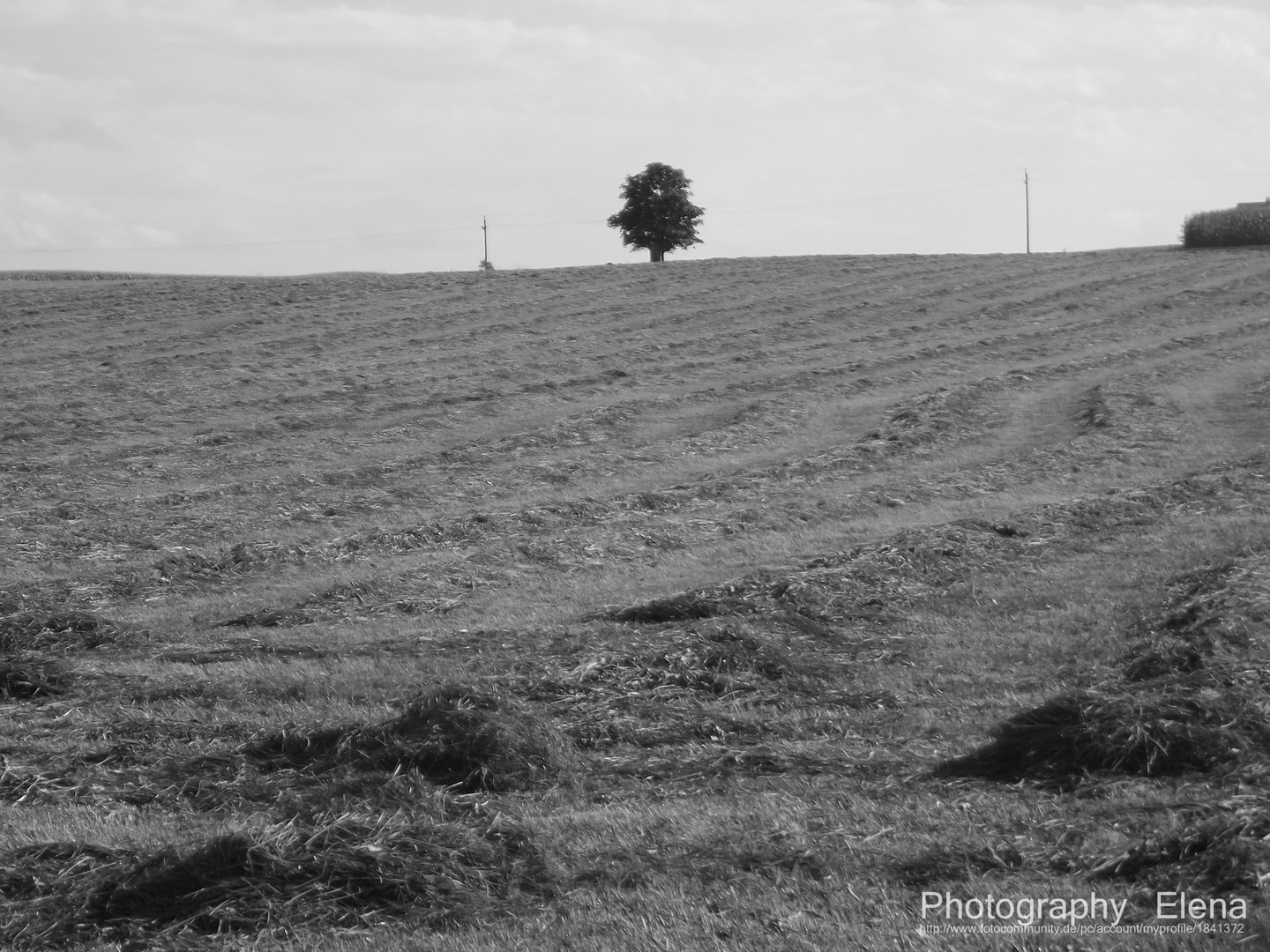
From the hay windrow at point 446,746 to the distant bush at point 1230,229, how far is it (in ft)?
148

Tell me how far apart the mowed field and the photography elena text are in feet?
0.11

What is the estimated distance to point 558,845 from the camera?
514 centimetres

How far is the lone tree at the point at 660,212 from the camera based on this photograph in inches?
2566

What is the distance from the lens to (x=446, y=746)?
6246 mm

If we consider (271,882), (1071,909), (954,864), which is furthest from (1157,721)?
(271,882)

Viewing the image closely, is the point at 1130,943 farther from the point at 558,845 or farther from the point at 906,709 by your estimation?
the point at 906,709

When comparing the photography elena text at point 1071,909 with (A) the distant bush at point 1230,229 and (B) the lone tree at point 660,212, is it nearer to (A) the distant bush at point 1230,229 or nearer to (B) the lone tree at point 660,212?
(A) the distant bush at point 1230,229

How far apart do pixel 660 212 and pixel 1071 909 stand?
63.2 metres

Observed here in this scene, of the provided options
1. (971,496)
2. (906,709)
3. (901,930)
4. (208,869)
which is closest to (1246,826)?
(901,930)

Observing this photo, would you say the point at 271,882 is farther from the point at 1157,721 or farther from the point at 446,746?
the point at 1157,721

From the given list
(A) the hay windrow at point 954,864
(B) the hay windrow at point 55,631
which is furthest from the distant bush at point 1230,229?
(A) the hay windrow at point 954,864

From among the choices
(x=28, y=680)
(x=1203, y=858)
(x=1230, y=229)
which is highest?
(x=1230, y=229)

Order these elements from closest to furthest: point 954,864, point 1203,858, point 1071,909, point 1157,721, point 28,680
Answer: point 1071,909 → point 1203,858 → point 954,864 → point 1157,721 → point 28,680

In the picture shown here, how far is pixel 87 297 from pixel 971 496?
31.5 m
